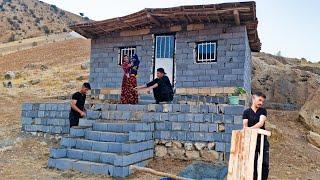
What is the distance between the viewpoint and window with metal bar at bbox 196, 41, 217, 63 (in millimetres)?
12133

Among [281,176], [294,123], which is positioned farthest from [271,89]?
[281,176]

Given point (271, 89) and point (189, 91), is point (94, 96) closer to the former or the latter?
point (189, 91)

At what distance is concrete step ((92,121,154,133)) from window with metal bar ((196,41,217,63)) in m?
4.93

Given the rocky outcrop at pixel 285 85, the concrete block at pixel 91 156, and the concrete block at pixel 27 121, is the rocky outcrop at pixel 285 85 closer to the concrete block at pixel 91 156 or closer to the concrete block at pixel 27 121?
the concrete block at pixel 27 121

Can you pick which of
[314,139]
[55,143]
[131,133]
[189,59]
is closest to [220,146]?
[131,133]

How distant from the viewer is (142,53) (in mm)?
13406

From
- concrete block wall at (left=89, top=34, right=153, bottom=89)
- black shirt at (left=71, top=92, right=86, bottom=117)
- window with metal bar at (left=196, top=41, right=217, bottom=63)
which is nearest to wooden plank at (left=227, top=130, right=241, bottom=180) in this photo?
black shirt at (left=71, top=92, right=86, bottom=117)

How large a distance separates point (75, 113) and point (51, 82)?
13004 mm

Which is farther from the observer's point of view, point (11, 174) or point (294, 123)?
point (294, 123)

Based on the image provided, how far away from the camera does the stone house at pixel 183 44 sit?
38.1ft

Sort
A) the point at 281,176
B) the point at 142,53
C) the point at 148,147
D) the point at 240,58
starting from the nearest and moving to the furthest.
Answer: the point at 281,176 → the point at 148,147 → the point at 240,58 → the point at 142,53

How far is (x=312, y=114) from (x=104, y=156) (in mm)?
8263

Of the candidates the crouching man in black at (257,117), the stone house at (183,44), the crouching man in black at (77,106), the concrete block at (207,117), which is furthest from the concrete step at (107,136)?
the stone house at (183,44)

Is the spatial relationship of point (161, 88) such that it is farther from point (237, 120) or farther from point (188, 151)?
point (237, 120)
